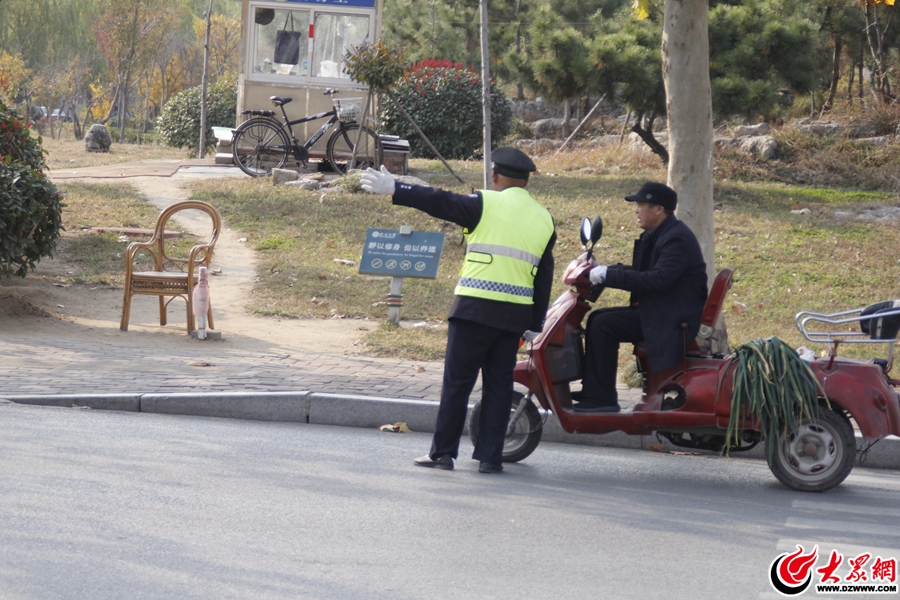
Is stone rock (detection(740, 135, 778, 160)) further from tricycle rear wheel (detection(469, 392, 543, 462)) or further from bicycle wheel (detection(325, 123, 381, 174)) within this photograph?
tricycle rear wheel (detection(469, 392, 543, 462))

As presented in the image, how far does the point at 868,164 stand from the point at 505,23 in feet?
51.0

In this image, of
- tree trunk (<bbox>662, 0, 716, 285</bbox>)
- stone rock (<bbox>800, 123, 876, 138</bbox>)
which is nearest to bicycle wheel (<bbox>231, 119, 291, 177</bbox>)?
stone rock (<bbox>800, 123, 876, 138</bbox>)

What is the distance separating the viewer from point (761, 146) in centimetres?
1919

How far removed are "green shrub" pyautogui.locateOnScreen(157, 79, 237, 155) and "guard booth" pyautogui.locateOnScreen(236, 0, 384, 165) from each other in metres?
8.57

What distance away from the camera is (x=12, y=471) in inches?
208

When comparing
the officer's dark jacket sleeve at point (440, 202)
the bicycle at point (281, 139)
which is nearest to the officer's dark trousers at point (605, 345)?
the officer's dark jacket sleeve at point (440, 202)

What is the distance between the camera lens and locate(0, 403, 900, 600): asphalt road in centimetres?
399

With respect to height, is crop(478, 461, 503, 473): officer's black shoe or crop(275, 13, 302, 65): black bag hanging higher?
crop(275, 13, 302, 65): black bag hanging

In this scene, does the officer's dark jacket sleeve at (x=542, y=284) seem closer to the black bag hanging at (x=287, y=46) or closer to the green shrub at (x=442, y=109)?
→ the black bag hanging at (x=287, y=46)

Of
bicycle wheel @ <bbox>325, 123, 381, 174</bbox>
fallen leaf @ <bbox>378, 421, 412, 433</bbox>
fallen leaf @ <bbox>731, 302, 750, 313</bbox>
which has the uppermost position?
bicycle wheel @ <bbox>325, 123, 381, 174</bbox>

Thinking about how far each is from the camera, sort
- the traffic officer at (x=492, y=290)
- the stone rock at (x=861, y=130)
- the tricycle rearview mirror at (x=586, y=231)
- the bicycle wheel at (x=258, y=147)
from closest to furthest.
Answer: the traffic officer at (x=492, y=290) < the tricycle rearview mirror at (x=586, y=231) < the bicycle wheel at (x=258, y=147) < the stone rock at (x=861, y=130)

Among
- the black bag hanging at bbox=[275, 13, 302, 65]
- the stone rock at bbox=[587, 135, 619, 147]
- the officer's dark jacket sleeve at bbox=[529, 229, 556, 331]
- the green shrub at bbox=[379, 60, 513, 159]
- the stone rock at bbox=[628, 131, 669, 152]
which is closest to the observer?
the officer's dark jacket sleeve at bbox=[529, 229, 556, 331]

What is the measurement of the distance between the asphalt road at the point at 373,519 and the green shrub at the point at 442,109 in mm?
16199

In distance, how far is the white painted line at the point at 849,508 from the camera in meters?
5.32
